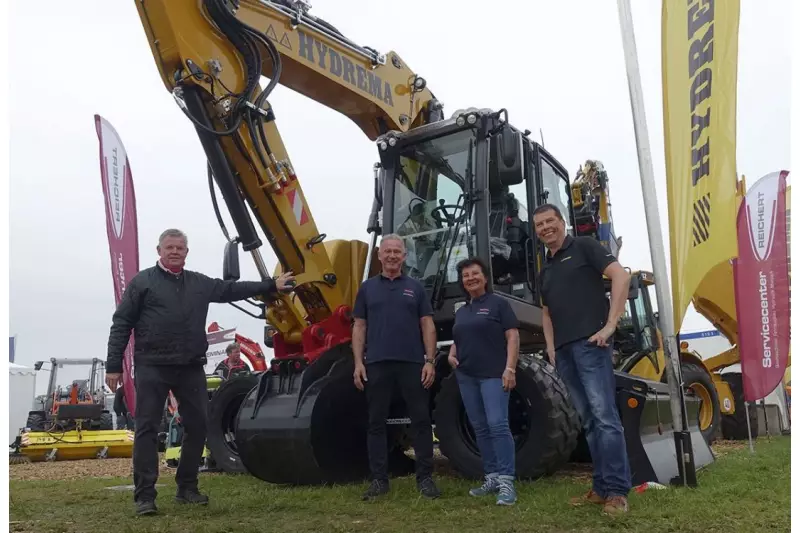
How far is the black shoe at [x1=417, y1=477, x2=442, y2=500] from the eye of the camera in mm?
4332

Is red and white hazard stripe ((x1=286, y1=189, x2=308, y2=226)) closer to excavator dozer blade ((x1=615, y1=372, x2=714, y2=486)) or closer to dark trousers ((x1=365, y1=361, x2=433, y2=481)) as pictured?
dark trousers ((x1=365, y1=361, x2=433, y2=481))

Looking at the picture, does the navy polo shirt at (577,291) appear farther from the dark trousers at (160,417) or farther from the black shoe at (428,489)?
the dark trousers at (160,417)

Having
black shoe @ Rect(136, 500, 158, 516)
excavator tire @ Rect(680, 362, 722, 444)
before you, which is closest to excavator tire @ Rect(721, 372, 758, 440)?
excavator tire @ Rect(680, 362, 722, 444)

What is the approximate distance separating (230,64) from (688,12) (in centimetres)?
349

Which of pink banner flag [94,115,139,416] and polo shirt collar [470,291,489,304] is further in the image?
pink banner flag [94,115,139,416]

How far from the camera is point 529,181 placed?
595cm

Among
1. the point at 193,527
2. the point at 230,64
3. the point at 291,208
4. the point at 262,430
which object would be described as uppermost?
the point at 230,64

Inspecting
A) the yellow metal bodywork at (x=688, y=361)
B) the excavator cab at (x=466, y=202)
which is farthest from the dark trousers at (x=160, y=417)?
the yellow metal bodywork at (x=688, y=361)

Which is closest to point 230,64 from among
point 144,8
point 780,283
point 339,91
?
point 144,8

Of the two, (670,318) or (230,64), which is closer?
(670,318)

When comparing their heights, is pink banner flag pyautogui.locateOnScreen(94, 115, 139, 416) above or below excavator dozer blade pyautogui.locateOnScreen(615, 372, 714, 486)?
above

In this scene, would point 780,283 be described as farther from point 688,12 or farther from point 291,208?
point 291,208

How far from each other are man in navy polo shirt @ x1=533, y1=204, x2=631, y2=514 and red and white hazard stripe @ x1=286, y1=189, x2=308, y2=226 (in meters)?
2.41

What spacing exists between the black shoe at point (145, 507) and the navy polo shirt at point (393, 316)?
1544mm
